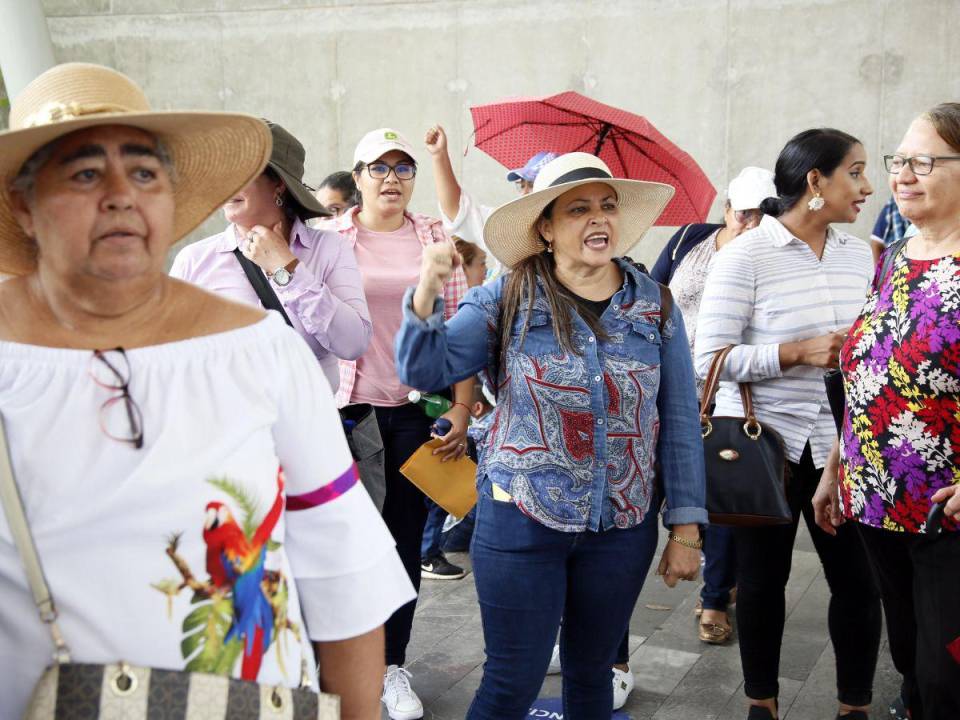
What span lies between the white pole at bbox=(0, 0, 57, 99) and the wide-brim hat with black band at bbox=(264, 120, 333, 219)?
2.78 m

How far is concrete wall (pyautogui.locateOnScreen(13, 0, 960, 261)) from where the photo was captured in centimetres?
830

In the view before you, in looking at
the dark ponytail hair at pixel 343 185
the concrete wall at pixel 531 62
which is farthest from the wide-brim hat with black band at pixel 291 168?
the concrete wall at pixel 531 62

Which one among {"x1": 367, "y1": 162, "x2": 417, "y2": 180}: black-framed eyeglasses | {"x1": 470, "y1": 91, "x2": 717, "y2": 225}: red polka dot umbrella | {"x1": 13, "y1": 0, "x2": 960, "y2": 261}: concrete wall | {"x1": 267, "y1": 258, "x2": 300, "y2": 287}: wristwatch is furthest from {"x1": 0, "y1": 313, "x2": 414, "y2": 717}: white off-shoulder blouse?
{"x1": 13, "y1": 0, "x2": 960, "y2": 261}: concrete wall

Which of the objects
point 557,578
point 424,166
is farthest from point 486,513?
point 424,166

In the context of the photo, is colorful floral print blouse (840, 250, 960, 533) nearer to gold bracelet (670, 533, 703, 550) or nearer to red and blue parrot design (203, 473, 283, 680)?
gold bracelet (670, 533, 703, 550)

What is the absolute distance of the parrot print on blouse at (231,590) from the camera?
162 centimetres

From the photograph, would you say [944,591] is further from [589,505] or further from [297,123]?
[297,123]

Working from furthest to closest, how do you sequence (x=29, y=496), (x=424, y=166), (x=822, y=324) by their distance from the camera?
1. (x=424, y=166)
2. (x=822, y=324)
3. (x=29, y=496)

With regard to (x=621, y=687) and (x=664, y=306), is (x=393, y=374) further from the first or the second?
(x=621, y=687)

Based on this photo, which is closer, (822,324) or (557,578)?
(557,578)

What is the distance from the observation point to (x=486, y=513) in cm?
308

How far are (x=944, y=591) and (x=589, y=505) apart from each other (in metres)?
1.01

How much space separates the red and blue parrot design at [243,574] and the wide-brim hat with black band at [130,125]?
64 centimetres

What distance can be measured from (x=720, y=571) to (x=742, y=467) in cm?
156
